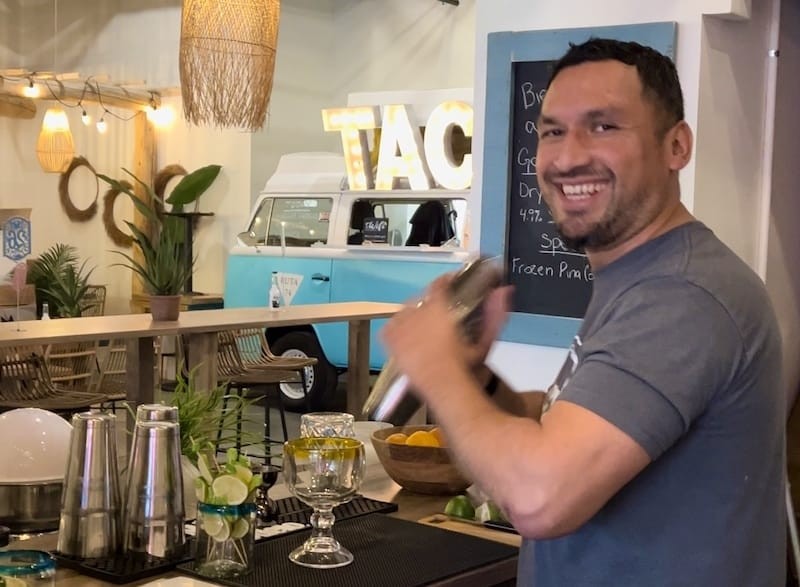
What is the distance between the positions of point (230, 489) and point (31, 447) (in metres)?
0.52

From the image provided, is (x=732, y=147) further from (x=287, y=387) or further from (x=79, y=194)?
(x=79, y=194)

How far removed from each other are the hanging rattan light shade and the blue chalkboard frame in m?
1.38

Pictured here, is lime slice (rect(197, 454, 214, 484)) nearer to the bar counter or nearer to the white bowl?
the bar counter

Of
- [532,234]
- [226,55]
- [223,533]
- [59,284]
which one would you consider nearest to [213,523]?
[223,533]

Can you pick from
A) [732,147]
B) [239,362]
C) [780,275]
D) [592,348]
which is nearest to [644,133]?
[592,348]

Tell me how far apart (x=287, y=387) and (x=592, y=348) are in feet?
25.0

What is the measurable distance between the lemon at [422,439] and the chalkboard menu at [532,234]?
1681mm

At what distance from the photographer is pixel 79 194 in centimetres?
1163

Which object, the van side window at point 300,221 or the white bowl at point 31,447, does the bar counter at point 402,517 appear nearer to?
the white bowl at point 31,447

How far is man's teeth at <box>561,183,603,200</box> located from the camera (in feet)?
5.04

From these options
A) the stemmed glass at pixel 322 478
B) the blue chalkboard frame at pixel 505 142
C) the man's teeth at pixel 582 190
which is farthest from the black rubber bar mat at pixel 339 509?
the blue chalkboard frame at pixel 505 142

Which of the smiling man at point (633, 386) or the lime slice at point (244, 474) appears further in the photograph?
the lime slice at point (244, 474)

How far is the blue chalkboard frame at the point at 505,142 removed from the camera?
4.02 metres

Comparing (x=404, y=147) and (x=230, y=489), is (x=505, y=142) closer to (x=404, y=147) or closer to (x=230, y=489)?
(x=230, y=489)
